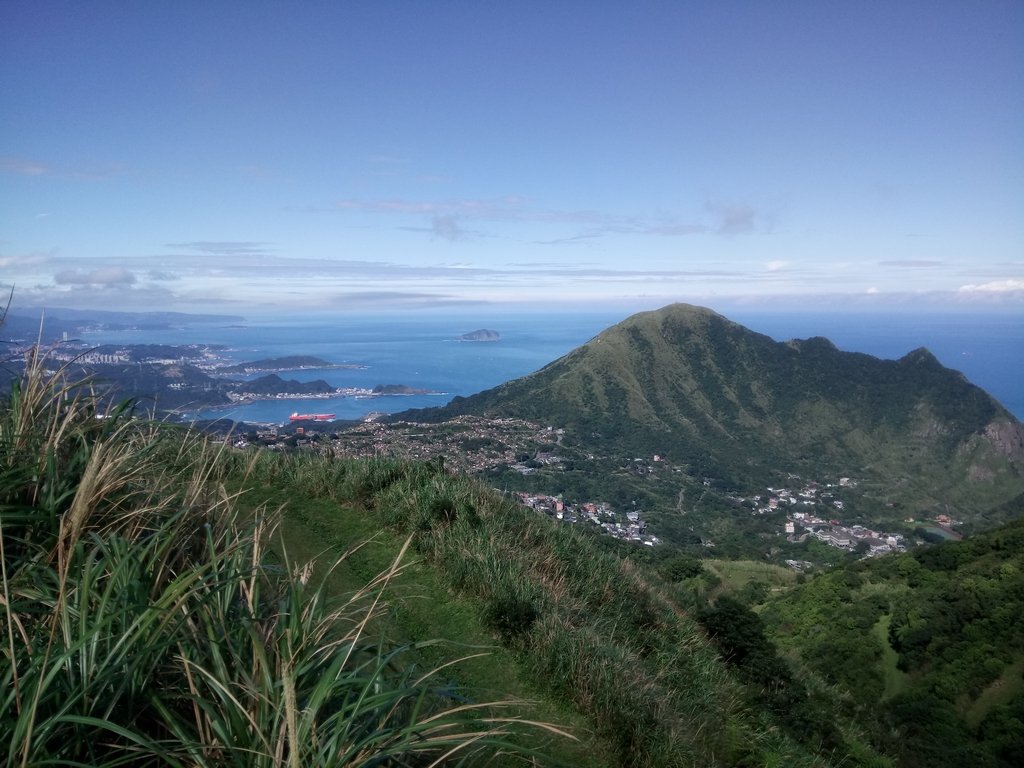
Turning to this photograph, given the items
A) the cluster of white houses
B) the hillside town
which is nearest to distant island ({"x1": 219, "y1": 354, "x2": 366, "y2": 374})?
the cluster of white houses

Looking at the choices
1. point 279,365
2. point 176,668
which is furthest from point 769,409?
point 176,668

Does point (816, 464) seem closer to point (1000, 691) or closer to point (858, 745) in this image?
point (1000, 691)

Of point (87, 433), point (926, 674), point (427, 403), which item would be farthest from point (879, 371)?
point (87, 433)

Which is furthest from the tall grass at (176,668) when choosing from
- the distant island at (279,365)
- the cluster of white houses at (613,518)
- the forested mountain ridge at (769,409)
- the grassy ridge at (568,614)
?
the forested mountain ridge at (769,409)

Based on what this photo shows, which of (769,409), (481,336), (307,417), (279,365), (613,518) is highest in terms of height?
(481,336)

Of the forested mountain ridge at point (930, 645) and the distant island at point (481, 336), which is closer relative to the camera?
the forested mountain ridge at point (930, 645)

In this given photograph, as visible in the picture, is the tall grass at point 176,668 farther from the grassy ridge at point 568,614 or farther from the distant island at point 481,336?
the distant island at point 481,336

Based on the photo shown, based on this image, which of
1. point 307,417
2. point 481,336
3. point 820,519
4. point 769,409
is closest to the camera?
point 307,417

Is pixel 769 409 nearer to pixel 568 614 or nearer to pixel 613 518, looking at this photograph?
pixel 613 518
